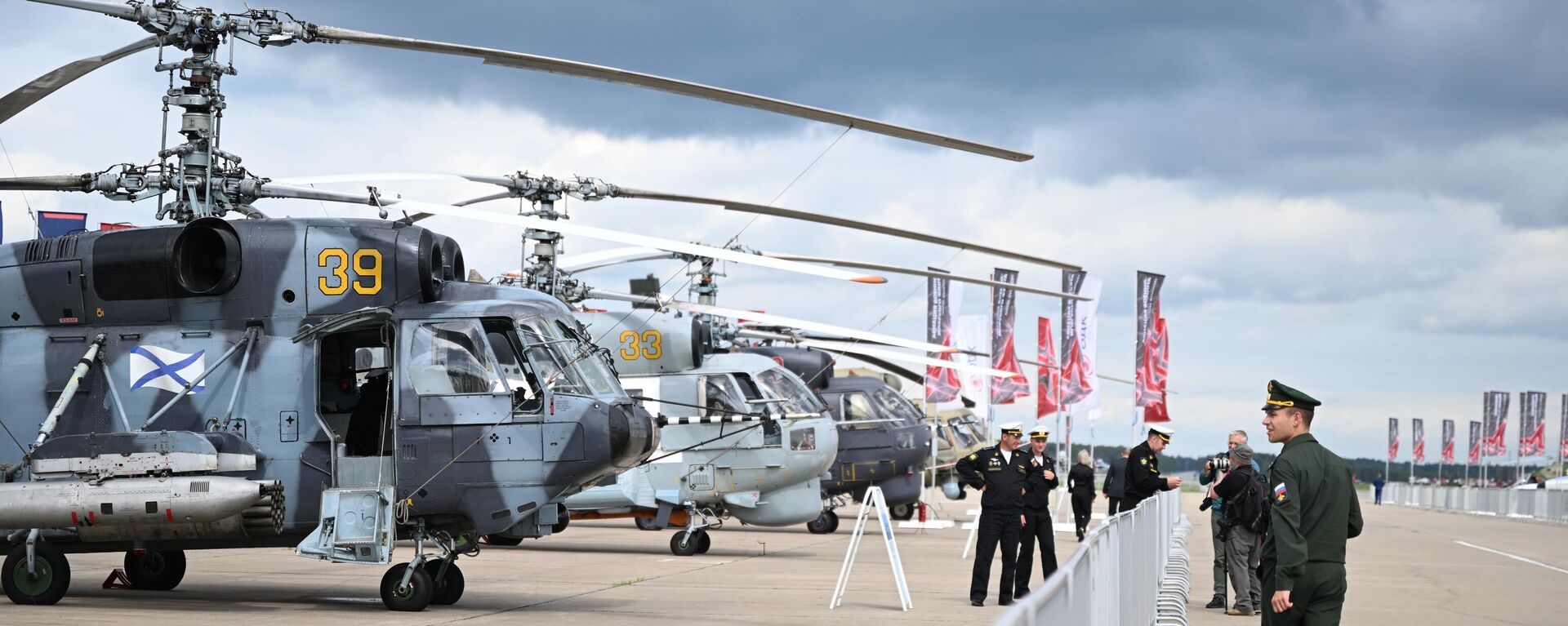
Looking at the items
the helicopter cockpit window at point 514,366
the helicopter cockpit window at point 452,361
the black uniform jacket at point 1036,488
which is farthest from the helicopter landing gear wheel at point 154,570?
the black uniform jacket at point 1036,488

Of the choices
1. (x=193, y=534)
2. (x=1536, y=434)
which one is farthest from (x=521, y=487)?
(x=1536, y=434)

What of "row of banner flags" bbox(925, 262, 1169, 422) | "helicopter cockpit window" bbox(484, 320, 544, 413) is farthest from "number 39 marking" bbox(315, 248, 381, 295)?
"row of banner flags" bbox(925, 262, 1169, 422)

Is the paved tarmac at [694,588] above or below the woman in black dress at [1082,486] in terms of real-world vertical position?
below

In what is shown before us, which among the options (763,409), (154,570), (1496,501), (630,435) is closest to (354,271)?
(630,435)

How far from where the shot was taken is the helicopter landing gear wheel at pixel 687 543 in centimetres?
2138

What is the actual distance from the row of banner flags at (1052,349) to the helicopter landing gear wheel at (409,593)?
24444 millimetres

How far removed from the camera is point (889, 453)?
2766cm

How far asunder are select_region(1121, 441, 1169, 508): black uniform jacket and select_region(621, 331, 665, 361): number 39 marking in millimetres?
7976

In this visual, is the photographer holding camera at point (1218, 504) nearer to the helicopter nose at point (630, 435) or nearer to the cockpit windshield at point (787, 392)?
the helicopter nose at point (630, 435)

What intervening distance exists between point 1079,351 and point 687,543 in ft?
75.1

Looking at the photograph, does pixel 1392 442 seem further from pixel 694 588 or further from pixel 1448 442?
pixel 694 588

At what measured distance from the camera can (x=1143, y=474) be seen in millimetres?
16500

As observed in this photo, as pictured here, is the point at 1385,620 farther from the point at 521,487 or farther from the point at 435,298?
the point at 435,298

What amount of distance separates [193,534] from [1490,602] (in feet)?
44.3
